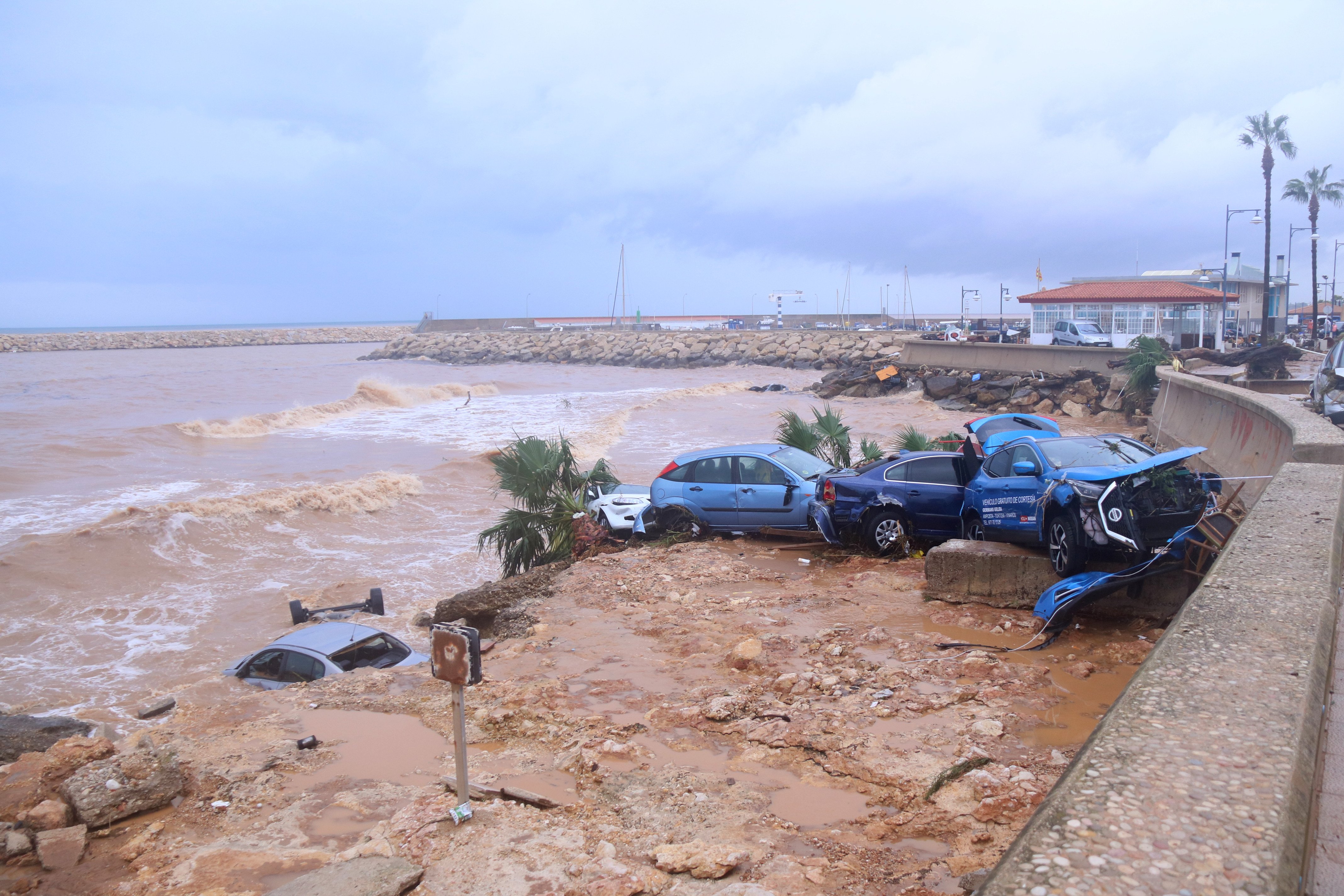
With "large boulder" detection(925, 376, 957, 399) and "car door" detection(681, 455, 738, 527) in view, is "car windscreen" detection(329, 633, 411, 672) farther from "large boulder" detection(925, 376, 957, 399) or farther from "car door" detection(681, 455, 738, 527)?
"large boulder" detection(925, 376, 957, 399)

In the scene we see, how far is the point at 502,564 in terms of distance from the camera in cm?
1538

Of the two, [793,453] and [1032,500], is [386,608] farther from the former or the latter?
[1032,500]

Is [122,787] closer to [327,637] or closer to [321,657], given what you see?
[321,657]

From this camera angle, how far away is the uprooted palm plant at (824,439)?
53.0 ft

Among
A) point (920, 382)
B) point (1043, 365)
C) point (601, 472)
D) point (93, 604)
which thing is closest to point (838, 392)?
point (920, 382)

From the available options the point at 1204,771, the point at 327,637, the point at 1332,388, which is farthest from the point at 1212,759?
the point at 1332,388

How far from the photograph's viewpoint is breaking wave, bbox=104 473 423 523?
21281 millimetres

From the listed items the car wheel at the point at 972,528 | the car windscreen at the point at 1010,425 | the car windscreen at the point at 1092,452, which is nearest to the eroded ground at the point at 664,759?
the car wheel at the point at 972,528

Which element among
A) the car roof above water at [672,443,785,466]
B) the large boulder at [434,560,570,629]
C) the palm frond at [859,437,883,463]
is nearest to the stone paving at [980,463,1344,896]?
the large boulder at [434,560,570,629]

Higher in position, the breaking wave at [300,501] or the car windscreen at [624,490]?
the car windscreen at [624,490]

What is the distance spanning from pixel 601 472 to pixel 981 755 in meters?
10.7

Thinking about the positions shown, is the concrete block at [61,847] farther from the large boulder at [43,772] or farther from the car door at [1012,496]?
the car door at [1012,496]

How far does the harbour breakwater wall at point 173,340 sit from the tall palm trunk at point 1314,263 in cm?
13165

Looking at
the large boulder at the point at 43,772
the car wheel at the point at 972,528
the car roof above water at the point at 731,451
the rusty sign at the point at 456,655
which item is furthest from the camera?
the car roof above water at the point at 731,451
